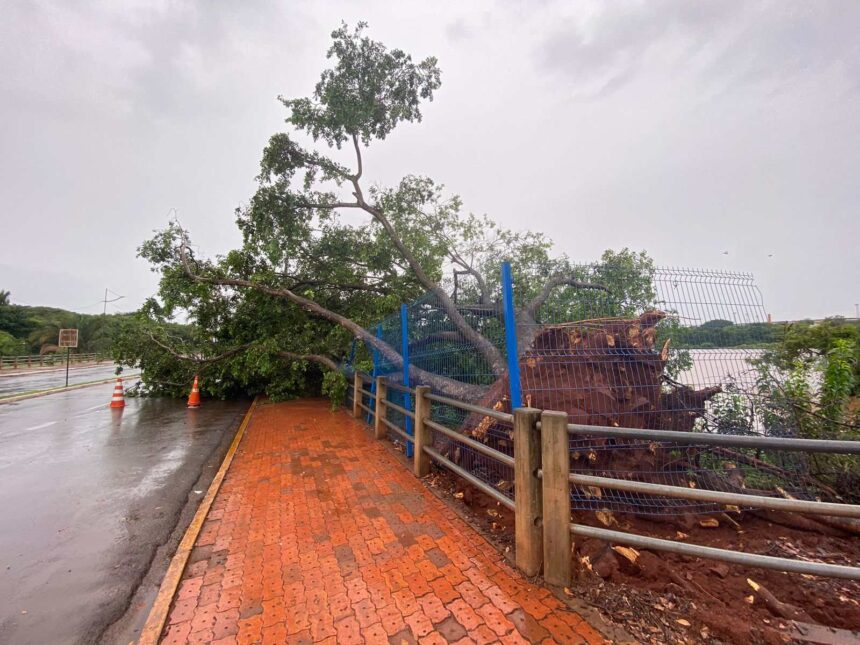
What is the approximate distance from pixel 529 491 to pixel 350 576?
4.46 ft

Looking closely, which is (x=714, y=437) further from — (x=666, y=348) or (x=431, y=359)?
(x=431, y=359)

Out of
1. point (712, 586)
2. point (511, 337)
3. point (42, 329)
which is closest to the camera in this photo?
point (712, 586)

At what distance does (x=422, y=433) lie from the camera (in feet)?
13.8

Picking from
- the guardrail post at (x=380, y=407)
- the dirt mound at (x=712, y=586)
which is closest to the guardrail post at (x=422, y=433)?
the dirt mound at (x=712, y=586)

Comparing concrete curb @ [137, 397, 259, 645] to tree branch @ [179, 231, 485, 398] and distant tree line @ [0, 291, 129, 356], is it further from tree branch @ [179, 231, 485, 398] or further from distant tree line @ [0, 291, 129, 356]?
distant tree line @ [0, 291, 129, 356]

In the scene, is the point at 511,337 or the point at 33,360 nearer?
the point at 511,337

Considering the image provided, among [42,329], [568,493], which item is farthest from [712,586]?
[42,329]

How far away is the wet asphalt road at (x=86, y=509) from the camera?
2303 mm

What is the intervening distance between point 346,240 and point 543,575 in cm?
1026

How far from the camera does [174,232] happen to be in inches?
404

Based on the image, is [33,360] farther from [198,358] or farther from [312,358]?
[312,358]

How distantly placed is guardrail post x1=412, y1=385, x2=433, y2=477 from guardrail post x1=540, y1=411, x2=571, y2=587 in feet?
6.65

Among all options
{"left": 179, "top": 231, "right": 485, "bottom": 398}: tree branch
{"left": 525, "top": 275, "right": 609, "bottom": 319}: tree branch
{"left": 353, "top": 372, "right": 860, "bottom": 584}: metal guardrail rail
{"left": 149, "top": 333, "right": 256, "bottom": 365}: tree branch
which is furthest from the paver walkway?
{"left": 149, "top": 333, "right": 256, "bottom": 365}: tree branch

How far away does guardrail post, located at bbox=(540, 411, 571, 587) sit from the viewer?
2.21 meters
